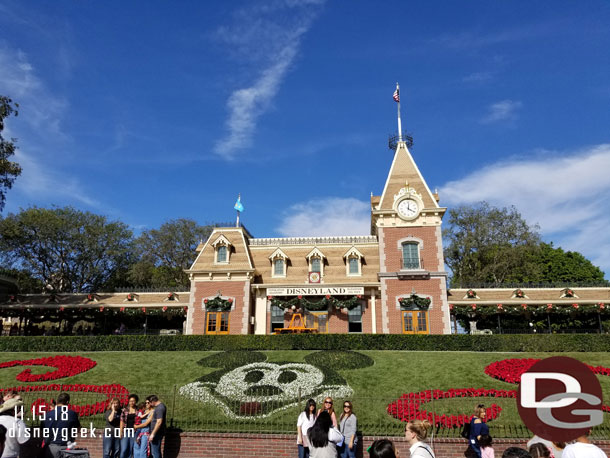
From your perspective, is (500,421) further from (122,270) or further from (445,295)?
(122,270)

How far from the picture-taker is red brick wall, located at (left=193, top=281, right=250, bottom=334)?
3080 centimetres

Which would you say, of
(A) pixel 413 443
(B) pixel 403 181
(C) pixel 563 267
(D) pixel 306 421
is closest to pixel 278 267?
(B) pixel 403 181

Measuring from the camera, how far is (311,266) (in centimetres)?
3300

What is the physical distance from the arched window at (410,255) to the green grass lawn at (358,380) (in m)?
8.11

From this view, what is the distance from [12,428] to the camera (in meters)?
7.72

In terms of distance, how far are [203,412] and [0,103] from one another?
2645 centimetres

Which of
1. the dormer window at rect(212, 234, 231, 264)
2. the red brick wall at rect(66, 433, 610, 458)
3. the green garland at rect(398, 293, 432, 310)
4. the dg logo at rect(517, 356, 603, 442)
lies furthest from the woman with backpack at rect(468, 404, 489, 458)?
the dormer window at rect(212, 234, 231, 264)

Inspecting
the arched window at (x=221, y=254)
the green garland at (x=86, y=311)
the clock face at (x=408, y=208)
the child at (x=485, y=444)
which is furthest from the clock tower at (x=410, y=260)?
the child at (x=485, y=444)

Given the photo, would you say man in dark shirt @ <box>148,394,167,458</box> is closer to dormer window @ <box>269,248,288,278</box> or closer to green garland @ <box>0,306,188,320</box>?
green garland @ <box>0,306,188,320</box>

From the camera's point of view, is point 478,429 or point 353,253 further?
point 353,253

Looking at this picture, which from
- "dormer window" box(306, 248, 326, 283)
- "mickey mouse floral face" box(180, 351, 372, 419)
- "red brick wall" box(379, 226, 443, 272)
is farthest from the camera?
"dormer window" box(306, 248, 326, 283)

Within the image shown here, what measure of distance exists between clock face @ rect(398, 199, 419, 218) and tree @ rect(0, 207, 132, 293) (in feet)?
110

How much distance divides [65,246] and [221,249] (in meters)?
24.3

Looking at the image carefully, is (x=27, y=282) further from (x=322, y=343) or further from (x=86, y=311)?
(x=322, y=343)
